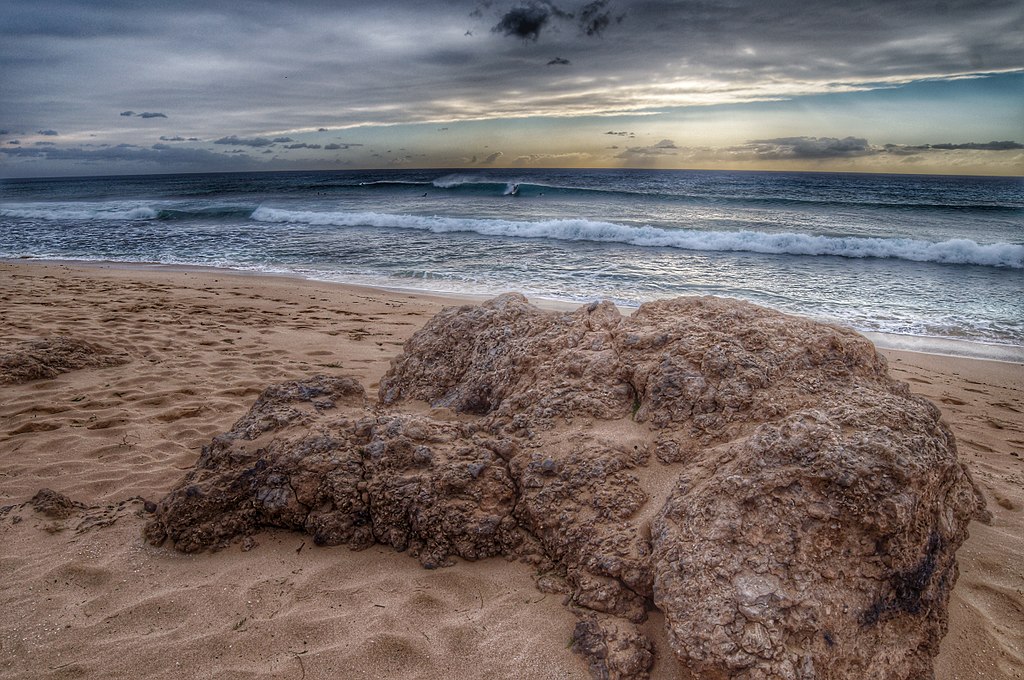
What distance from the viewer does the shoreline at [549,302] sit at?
26.5ft

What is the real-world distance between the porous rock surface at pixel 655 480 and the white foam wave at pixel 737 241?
56.9ft

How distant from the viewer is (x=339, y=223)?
82.6 ft

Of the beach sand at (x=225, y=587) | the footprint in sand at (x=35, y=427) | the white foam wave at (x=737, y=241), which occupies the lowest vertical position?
the beach sand at (x=225, y=587)

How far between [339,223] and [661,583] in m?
25.1

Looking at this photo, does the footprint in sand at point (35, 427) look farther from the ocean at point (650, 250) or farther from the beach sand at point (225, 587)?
the ocean at point (650, 250)

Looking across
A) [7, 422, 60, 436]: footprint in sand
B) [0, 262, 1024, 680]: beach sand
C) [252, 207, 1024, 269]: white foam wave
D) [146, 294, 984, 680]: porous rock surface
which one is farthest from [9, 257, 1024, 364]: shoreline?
[252, 207, 1024, 269]: white foam wave

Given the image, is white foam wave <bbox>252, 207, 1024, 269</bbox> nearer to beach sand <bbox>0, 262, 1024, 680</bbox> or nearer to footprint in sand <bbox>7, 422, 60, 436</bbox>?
beach sand <bbox>0, 262, 1024, 680</bbox>

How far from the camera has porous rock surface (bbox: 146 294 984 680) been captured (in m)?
2.00

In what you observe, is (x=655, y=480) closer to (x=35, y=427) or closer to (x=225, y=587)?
(x=225, y=587)

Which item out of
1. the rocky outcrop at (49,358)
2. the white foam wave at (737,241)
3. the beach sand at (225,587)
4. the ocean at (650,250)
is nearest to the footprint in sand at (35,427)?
the beach sand at (225,587)

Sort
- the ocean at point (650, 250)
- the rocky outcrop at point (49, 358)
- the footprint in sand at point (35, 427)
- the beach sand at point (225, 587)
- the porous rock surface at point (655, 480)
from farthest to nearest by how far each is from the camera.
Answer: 1. the ocean at point (650, 250)
2. the rocky outcrop at point (49, 358)
3. the footprint in sand at point (35, 427)
4. the beach sand at point (225, 587)
5. the porous rock surface at point (655, 480)

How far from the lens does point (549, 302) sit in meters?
10.5

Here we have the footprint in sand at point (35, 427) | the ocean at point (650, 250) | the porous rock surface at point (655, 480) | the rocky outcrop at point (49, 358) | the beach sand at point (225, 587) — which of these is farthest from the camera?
the ocean at point (650, 250)

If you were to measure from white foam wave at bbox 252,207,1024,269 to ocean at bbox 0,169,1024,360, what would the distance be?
Result: 2.4 inches
